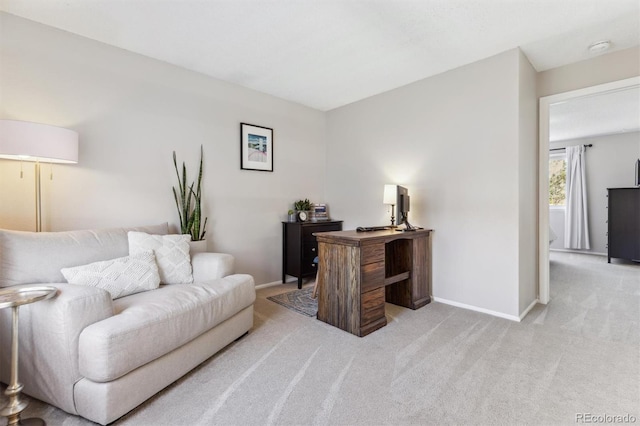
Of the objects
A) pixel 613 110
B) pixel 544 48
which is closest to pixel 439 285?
pixel 544 48

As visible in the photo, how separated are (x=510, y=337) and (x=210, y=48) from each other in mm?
3487

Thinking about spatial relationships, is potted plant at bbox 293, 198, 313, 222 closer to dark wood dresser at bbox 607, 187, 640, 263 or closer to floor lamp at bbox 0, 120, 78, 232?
floor lamp at bbox 0, 120, 78, 232

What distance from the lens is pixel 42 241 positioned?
1861mm

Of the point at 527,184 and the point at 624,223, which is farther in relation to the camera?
the point at 624,223

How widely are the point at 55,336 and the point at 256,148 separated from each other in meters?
2.66

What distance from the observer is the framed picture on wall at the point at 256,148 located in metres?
3.49

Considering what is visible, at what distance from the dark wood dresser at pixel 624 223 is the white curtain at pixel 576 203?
31.5 inches

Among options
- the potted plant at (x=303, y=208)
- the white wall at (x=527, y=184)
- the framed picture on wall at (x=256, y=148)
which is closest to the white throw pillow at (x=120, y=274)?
the framed picture on wall at (x=256, y=148)

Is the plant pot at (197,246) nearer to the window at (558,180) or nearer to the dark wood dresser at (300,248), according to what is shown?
the dark wood dresser at (300,248)

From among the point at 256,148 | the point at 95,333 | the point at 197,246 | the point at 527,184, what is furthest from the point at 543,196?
the point at 95,333

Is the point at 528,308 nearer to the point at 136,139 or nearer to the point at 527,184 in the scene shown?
the point at 527,184

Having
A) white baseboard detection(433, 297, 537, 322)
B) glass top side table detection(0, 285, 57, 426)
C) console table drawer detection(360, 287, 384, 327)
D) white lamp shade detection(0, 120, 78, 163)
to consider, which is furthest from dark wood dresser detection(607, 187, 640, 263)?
white lamp shade detection(0, 120, 78, 163)

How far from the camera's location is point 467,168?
295 centimetres

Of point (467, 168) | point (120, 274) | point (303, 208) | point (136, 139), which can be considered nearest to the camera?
point (120, 274)
